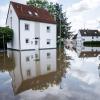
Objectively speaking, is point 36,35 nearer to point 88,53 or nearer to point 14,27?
point 14,27

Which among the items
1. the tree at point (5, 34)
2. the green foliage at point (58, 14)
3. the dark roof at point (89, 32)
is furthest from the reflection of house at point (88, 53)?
the dark roof at point (89, 32)

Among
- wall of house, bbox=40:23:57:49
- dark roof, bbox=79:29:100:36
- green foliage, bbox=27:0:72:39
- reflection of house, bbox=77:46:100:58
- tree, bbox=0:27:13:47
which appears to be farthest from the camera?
dark roof, bbox=79:29:100:36

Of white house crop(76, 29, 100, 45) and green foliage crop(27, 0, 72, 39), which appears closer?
green foliage crop(27, 0, 72, 39)

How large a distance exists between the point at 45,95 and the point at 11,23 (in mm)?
30152

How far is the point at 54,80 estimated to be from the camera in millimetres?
11039

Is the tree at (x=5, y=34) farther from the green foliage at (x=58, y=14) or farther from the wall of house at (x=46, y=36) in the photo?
the green foliage at (x=58, y=14)

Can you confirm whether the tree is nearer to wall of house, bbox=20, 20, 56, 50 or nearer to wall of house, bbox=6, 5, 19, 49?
wall of house, bbox=6, 5, 19, 49

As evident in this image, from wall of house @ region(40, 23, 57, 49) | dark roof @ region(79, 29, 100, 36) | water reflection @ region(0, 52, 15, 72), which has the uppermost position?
dark roof @ region(79, 29, 100, 36)

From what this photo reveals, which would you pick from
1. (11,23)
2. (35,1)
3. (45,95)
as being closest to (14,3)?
(11,23)

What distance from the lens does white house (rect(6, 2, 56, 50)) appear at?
34.0 metres

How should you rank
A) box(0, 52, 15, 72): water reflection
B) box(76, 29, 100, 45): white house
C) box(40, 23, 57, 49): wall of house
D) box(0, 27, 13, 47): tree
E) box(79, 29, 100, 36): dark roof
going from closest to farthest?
box(0, 52, 15, 72): water reflection → box(0, 27, 13, 47): tree → box(40, 23, 57, 49): wall of house → box(76, 29, 100, 45): white house → box(79, 29, 100, 36): dark roof

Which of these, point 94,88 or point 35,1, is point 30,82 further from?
point 35,1

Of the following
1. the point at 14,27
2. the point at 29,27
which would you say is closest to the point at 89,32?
the point at 29,27

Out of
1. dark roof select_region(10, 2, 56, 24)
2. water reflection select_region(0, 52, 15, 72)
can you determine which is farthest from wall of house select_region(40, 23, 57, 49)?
water reflection select_region(0, 52, 15, 72)
